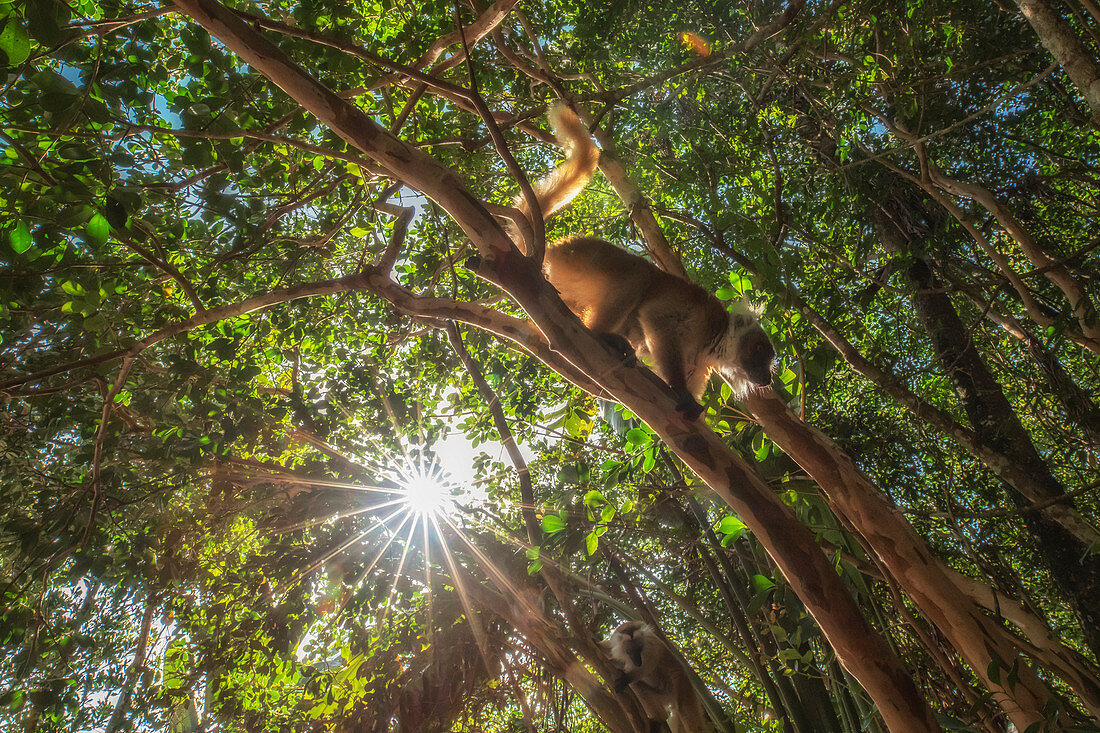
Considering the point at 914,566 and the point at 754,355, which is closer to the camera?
the point at 914,566

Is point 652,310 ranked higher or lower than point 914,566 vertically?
higher

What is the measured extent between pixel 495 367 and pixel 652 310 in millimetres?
1647

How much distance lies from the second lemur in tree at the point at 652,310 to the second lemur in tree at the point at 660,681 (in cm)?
298

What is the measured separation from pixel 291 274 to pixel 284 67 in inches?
91.9

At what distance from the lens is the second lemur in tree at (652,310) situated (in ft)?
14.3

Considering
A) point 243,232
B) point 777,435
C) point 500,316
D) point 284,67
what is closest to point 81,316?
point 243,232

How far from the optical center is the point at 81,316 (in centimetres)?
330

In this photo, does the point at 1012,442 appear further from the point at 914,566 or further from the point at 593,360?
the point at 593,360

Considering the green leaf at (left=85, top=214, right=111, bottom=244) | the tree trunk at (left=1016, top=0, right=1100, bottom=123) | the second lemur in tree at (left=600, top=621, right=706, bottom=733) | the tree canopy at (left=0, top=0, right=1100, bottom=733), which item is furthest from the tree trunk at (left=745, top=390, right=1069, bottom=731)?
the green leaf at (left=85, top=214, right=111, bottom=244)

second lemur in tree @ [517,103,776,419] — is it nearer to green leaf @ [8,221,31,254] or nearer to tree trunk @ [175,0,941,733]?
tree trunk @ [175,0,941,733]

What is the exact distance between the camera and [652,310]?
4.58 metres

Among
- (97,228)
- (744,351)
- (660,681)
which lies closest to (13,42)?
(97,228)

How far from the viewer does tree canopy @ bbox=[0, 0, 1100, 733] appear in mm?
2662

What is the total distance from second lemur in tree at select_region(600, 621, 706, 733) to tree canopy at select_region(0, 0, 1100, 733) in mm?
518
